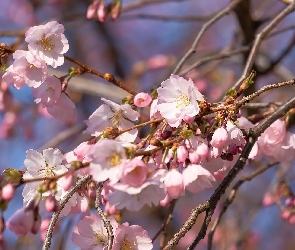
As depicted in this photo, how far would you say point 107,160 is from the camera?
0.95 meters

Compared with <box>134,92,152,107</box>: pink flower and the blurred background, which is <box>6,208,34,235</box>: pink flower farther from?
the blurred background

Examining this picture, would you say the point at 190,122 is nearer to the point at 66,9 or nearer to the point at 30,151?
the point at 30,151

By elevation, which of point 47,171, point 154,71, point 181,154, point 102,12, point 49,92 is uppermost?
point 154,71

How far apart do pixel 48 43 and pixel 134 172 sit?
19.9 inches

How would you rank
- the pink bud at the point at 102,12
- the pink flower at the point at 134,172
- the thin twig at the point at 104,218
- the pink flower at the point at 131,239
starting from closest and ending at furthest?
the pink flower at the point at 134,172 → the thin twig at the point at 104,218 → the pink flower at the point at 131,239 → the pink bud at the point at 102,12

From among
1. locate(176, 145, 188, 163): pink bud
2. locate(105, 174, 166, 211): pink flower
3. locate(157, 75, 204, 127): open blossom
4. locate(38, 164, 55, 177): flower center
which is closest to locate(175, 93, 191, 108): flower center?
locate(157, 75, 204, 127): open blossom

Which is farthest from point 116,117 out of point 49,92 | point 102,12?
point 102,12

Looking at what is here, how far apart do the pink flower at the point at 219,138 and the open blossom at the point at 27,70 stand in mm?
439

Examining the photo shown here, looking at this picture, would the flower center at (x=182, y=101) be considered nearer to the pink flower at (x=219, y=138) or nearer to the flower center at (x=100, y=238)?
the pink flower at (x=219, y=138)

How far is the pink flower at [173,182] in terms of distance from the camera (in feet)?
3.36

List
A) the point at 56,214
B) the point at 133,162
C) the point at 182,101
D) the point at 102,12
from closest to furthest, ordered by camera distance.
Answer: the point at 133,162
the point at 56,214
the point at 182,101
the point at 102,12

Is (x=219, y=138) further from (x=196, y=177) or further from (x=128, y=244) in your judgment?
(x=128, y=244)

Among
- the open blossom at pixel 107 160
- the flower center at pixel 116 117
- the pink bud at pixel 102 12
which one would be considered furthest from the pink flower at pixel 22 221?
the pink bud at pixel 102 12

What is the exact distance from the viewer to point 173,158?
3.47 feet
